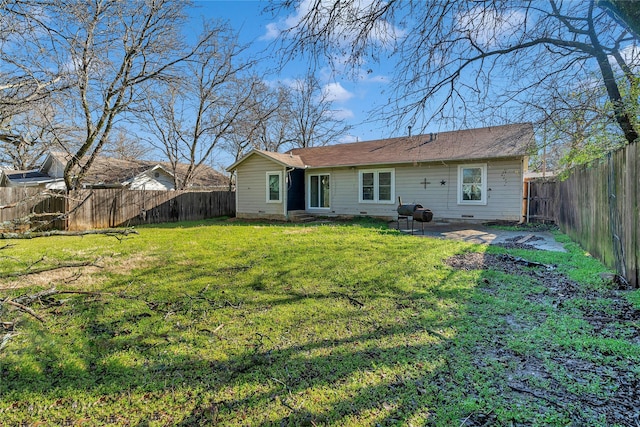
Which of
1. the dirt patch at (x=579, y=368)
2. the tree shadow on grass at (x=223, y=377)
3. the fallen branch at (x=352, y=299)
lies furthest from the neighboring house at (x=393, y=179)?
the tree shadow on grass at (x=223, y=377)

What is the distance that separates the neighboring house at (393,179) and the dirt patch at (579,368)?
652cm

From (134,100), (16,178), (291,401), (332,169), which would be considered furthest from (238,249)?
(16,178)

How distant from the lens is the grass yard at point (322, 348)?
1.99 meters

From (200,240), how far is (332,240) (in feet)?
11.1

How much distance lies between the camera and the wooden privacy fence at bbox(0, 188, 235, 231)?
36.7 feet

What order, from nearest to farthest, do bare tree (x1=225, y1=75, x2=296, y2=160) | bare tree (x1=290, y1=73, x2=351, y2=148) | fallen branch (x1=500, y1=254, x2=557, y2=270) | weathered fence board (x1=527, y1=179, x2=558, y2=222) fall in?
1. fallen branch (x1=500, y1=254, x2=557, y2=270)
2. weathered fence board (x1=527, y1=179, x2=558, y2=222)
3. bare tree (x1=225, y1=75, x2=296, y2=160)
4. bare tree (x1=290, y1=73, x2=351, y2=148)

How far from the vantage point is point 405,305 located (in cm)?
373

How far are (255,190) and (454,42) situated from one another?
40.1ft

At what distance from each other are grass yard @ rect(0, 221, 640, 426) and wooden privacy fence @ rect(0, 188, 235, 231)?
306 inches

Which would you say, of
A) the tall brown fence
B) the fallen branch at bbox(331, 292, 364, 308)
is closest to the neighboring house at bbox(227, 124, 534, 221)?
the tall brown fence

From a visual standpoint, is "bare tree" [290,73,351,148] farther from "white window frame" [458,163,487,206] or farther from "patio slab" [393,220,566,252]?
"patio slab" [393,220,566,252]

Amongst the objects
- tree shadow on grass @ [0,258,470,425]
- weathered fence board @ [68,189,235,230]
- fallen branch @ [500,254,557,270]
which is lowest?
tree shadow on grass @ [0,258,470,425]

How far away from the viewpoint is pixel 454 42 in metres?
4.05

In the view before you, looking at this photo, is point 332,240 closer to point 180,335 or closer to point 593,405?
point 180,335
